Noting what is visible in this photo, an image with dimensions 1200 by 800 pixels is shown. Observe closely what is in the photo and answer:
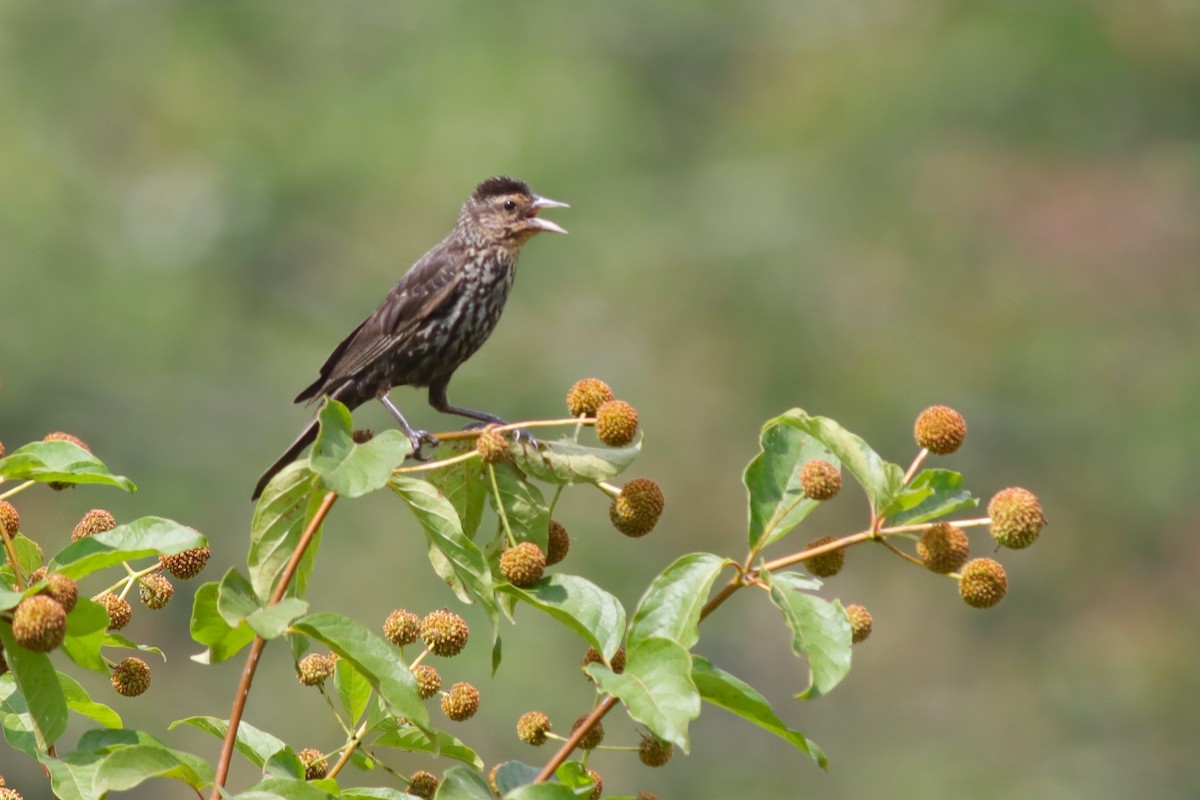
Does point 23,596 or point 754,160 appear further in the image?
point 754,160

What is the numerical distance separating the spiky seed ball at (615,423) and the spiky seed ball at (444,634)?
0.37 m

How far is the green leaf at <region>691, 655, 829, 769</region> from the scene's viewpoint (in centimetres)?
229

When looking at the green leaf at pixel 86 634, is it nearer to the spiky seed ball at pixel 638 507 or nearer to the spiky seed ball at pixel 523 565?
the spiky seed ball at pixel 523 565

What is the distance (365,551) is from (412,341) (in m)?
8.25

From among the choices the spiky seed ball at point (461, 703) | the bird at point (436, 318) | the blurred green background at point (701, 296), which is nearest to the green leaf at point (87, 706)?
the spiky seed ball at point (461, 703)

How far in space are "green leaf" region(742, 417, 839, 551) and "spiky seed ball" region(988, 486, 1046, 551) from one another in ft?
0.89

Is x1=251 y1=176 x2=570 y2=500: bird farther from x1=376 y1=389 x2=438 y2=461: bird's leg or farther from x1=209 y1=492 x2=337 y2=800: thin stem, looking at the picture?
x1=209 y1=492 x2=337 y2=800: thin stem

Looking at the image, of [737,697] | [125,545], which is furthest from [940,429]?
[125,545]

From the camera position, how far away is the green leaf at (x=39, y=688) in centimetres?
224

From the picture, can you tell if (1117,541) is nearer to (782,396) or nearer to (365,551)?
(782,396)

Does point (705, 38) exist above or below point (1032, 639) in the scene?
above

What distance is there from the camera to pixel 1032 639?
637 inches

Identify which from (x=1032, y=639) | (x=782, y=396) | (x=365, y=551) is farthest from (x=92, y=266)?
(x=1032, y=639)

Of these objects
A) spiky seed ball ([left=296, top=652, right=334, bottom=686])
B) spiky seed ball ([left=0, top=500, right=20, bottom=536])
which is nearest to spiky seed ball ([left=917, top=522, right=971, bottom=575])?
spiky seed ball ([left=296, top=652, right=334, bottom=686])
